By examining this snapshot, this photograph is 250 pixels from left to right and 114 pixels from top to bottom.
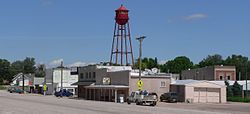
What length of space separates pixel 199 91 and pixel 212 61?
109367 mm

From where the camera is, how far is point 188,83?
231ft

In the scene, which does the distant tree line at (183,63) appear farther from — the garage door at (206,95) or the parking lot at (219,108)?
the parking lot at (219,108)

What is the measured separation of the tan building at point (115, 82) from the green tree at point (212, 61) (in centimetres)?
9072

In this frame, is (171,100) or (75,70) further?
(75,70)

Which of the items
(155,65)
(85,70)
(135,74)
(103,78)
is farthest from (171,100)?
(155,65)

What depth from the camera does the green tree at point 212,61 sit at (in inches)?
6905

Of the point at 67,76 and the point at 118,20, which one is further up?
the point at 118,20

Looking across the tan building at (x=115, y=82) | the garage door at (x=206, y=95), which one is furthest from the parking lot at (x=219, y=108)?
the tan building at (x=115, y=82)

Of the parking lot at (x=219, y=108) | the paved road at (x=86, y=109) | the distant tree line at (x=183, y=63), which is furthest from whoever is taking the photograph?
the distant tree line at (x=183, y=63)

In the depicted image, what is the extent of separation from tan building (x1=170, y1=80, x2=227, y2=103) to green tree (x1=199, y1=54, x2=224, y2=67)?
337 ft

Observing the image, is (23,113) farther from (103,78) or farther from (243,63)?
(243,63)

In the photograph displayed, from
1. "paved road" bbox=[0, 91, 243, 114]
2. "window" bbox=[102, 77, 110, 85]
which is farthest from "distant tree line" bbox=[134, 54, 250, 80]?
A: "paved road" bbox=[0, 91, 243, 114]

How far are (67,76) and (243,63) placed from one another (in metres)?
68.0

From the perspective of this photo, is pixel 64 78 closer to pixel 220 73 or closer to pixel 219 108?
pixel 220 73
